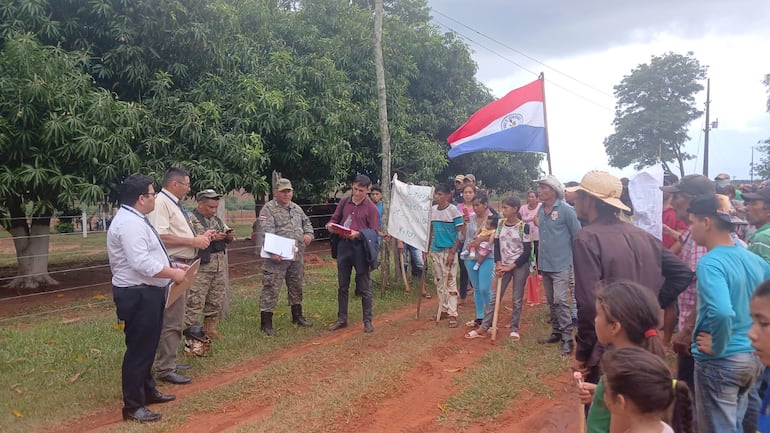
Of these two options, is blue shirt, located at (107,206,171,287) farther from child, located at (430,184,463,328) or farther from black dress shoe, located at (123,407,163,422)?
child, located at (430,184,463,328)

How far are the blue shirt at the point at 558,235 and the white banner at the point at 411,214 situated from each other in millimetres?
2120

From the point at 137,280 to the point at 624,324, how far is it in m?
3.50

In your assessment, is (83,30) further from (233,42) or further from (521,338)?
(521,338)

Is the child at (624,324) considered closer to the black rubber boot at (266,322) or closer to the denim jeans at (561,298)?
the denim jeans at (561,298)

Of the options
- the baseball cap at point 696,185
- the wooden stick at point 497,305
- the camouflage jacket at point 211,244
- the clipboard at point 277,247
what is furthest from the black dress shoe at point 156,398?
the baseball cap at point 696,185

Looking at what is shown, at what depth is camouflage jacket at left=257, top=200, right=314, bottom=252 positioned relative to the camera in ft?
21.8

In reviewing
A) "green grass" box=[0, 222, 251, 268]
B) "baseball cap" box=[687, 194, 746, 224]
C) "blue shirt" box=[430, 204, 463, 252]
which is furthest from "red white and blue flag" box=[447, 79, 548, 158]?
"green grass" box=[0, 222, 251, 268]

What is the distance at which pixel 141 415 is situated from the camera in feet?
13.8

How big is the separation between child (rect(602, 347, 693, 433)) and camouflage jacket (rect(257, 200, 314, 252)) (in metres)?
5.14

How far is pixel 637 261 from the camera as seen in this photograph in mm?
3053

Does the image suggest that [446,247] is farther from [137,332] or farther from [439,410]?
[137,332]

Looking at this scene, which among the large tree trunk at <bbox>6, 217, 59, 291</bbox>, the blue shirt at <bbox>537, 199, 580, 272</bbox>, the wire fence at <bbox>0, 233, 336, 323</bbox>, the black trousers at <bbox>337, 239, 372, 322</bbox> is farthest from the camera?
the large tree trunk at <bbox>6, 217, 59, 291</bbox>

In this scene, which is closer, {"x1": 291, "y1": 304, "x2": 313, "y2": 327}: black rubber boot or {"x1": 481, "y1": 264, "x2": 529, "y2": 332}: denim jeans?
{"x1": 481, "y1": 264, "x2": 529, "y2": 332}: denim jeans

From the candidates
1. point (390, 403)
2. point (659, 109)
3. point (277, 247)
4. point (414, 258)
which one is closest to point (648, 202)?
point (390, 403)
